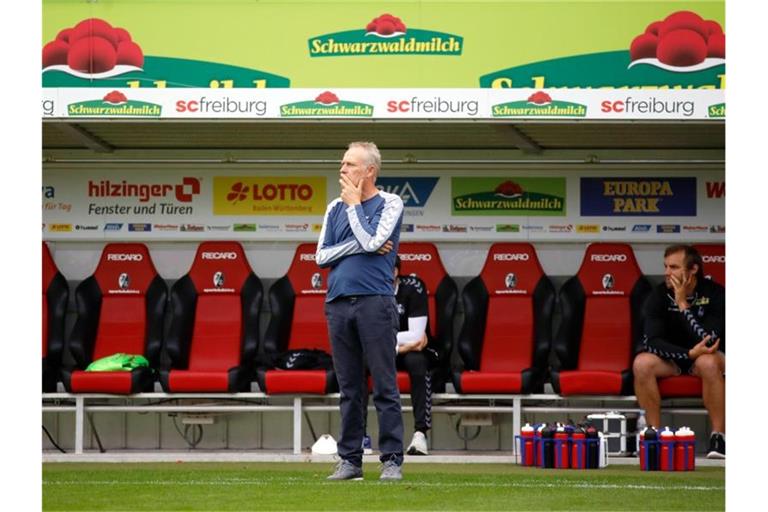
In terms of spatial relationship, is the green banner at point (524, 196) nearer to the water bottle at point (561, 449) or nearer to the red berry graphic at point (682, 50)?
the red berry graphic at point (682, 50)

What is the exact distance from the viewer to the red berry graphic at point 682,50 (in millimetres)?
9531

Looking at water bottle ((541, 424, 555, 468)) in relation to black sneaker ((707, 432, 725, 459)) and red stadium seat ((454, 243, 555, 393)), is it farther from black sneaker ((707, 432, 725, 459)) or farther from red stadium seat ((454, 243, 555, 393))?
red stadium seat ((454, 243, 555, 393))

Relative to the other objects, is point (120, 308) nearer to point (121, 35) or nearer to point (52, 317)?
point (52, 317)

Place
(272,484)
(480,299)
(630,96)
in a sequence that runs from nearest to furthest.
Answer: (272,484)
(630,96)
(480,299)

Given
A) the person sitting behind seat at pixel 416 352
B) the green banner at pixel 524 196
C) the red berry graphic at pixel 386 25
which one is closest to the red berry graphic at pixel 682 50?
the red berry graphic at pixel 386 25

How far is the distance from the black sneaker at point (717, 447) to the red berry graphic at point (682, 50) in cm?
253

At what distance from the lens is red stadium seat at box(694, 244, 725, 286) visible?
11.4m

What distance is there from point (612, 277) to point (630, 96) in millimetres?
2234

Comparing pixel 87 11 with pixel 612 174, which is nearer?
pixel 87 11

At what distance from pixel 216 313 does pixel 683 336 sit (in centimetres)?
351

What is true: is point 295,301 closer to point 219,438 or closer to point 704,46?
point 219,438

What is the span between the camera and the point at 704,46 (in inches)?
376

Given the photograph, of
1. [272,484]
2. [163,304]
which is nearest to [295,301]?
[163,304]

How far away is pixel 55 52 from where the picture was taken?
9.80 meters
